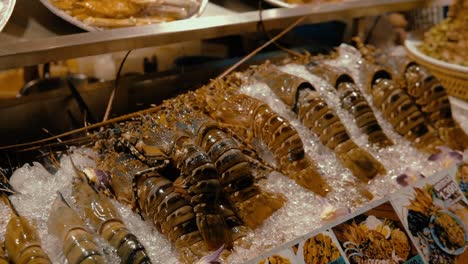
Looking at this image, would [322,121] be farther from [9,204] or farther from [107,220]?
[9,204]

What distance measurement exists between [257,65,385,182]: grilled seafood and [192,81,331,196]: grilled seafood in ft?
0.56

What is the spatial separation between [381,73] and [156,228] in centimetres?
142

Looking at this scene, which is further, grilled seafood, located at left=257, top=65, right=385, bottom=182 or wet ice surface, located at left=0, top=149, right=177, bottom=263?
grilled seafood, located at left=257, top=65, right=385, bottom=182

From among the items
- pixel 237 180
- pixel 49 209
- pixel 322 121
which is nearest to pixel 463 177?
pixel 322 121

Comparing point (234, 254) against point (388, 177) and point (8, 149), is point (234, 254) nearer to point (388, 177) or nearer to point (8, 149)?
point (388, 177)

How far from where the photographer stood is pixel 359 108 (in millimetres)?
2234

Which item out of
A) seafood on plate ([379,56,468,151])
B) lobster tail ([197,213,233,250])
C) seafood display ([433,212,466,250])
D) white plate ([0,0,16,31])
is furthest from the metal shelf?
seafood display ([433,212,466,250])

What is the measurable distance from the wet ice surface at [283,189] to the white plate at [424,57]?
576 millimetres

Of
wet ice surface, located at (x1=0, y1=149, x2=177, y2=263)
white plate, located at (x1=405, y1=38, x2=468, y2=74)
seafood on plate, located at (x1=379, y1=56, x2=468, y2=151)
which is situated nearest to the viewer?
wet ice surface, located at (x1=0, y1=149, x2=177, y2=263)

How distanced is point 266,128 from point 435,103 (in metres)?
0.95

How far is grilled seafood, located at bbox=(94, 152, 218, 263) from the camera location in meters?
1.59

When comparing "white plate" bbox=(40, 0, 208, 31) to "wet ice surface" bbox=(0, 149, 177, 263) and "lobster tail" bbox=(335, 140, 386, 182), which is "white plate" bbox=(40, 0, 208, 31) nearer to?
"wet ice surface" bbox=(0, 149, 177, 263)

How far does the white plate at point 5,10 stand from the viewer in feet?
6.34

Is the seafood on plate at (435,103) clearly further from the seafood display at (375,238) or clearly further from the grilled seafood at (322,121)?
the seafood display at (375,238)
